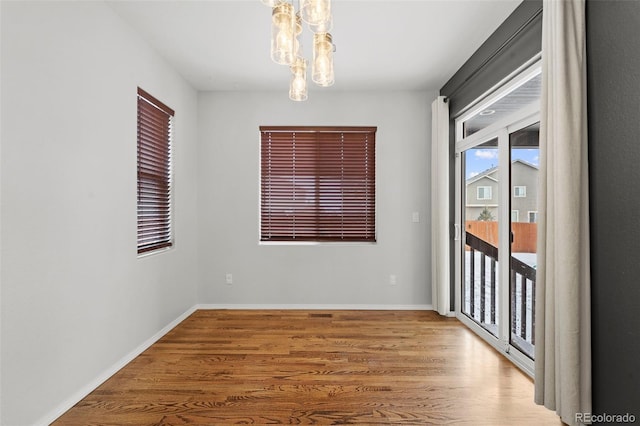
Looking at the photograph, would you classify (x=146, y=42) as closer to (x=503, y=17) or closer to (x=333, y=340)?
(x=503, y=17)

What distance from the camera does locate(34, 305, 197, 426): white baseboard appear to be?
6.52ft

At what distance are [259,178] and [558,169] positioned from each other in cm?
319

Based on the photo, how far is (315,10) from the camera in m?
1.45

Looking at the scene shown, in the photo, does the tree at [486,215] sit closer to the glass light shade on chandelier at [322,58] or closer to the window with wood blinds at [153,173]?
the glass light shade on chandelier at [322,58]

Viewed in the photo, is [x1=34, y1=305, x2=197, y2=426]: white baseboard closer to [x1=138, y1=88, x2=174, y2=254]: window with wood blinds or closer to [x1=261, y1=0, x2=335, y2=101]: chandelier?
[x1=138, y1=88, x2=174, y2=254]: window with wood blinds

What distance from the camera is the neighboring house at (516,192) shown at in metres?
2.65

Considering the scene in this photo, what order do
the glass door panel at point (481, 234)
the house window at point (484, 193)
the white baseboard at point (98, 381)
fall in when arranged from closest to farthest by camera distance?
the white baseboard at point (98, 381), the glass door panel at point (481, 234), the house window at point (484, 193)

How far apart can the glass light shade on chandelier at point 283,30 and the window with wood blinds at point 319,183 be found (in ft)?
8.58

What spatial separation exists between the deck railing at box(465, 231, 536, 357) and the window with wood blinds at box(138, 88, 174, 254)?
3263mm

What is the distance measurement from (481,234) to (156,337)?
11.1ft

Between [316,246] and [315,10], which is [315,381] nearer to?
[316,246]

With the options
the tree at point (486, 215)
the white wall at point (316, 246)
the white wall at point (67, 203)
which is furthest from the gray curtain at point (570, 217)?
the white wall at point (67, 203)

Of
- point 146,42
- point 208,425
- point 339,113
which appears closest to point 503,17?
point 339,113

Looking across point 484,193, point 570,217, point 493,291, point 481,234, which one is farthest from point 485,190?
point 570,217
